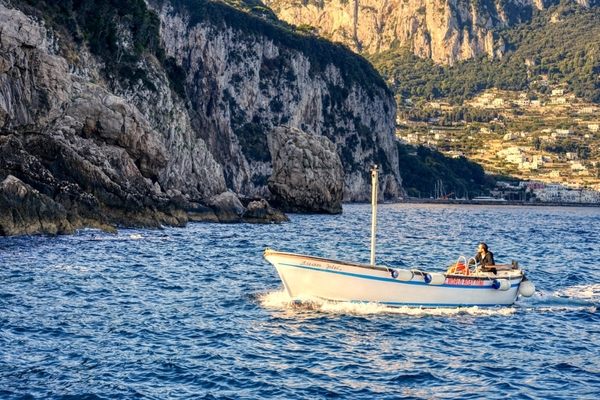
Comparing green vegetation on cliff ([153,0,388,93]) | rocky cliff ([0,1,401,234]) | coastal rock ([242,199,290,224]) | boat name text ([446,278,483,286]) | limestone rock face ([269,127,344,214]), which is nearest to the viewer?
boat name text ([446,278,483,286])

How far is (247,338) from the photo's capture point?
2241 cm

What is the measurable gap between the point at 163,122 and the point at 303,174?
1692 cm

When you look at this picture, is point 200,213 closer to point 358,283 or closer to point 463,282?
point 463,282

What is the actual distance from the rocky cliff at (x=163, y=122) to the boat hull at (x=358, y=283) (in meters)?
19.5

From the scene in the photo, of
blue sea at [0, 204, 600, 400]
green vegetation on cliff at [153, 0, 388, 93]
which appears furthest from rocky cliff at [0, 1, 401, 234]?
blue sea at [0, 204, 600, 400]

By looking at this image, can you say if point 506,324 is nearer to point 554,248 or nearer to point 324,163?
point 554,248

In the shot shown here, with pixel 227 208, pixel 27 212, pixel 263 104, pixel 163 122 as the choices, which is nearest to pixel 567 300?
pixel 27 212

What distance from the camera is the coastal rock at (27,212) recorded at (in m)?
39.9

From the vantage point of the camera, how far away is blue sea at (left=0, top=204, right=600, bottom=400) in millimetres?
18078

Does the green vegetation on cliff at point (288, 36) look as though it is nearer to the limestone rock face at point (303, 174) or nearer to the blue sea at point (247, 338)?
the limestone rock face at point (303, 174)

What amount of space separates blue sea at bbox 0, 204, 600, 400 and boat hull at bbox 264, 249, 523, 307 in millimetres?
398

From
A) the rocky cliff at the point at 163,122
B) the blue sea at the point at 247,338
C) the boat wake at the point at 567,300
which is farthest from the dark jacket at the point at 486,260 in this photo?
the rocky cliff at the point at 163,122

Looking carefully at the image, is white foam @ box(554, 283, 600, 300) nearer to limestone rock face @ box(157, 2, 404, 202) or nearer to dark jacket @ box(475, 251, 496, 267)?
dark jacket @ box(475, 251, 496, 267)

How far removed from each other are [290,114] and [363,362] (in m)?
141
